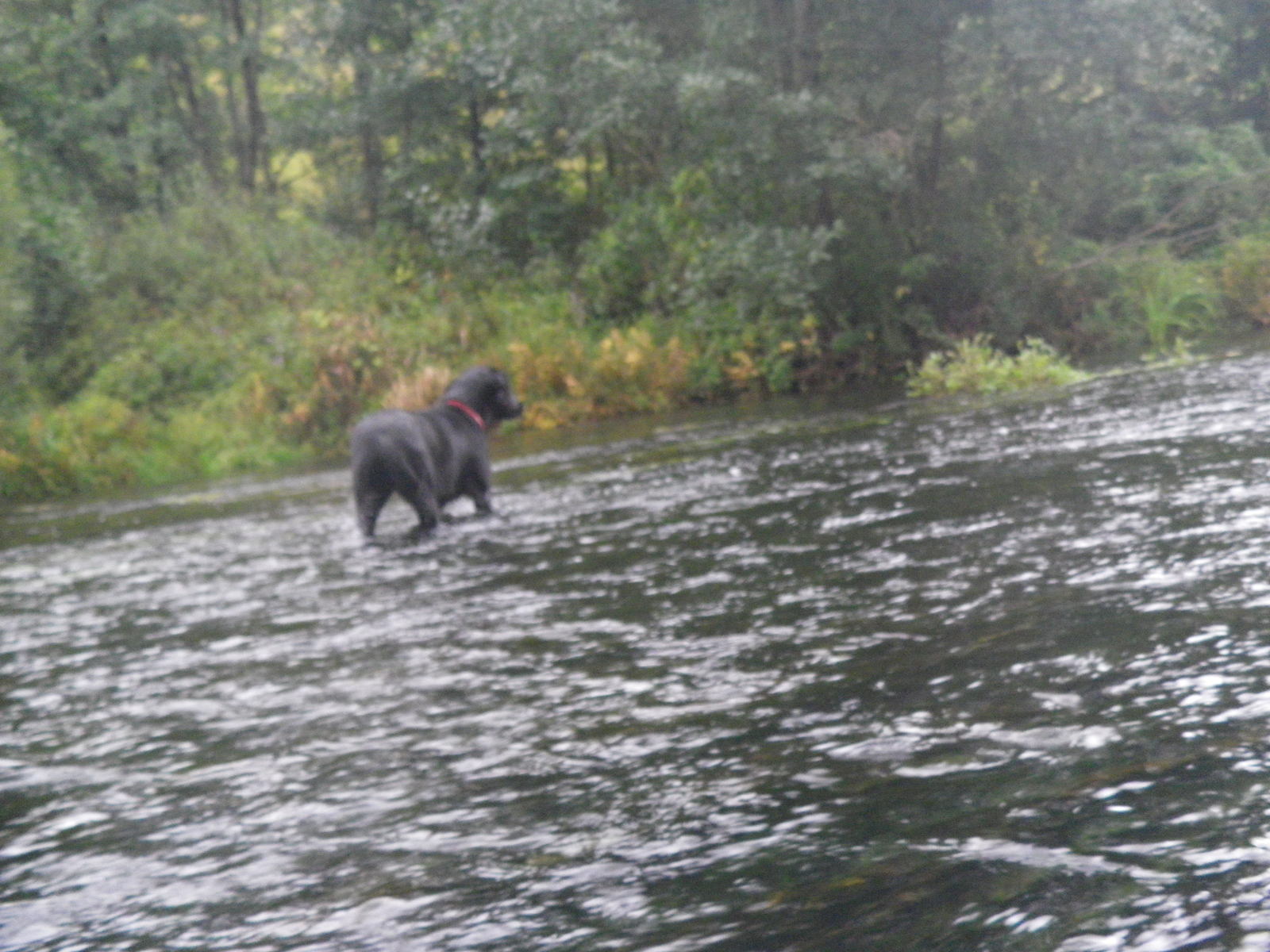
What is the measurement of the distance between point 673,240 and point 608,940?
76.3 feet

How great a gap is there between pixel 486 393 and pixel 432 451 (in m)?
1.49

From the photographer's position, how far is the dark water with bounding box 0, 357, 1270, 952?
118 inches

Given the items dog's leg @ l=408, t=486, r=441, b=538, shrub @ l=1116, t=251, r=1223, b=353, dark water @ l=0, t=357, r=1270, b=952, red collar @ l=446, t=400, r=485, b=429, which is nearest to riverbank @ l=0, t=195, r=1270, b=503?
shrub @ l=1116, t=251, r=1223, b=353

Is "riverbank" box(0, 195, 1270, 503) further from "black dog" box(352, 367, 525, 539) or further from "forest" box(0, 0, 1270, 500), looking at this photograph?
"black dog" box(352, 367, 525, 539)

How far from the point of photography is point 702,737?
4324mm

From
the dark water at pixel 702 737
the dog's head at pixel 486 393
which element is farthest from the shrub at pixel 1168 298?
the dark water at pixel 702 737

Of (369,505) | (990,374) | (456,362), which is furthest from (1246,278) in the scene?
(369,505)

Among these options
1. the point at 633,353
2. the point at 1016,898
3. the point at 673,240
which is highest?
the point at 673,240

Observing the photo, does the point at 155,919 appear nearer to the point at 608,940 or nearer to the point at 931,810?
the point at 608,940

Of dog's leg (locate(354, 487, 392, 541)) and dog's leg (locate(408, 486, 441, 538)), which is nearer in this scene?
dog's leg (locate(354, 487, 392, 541))

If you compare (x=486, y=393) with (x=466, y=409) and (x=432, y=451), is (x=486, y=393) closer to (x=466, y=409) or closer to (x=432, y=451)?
(x=466, y=409)

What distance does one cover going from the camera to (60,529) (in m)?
15.5

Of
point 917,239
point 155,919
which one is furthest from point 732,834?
point 917,239

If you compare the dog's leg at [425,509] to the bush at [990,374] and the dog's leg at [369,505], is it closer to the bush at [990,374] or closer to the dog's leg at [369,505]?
the dog's leg at [369,505]
